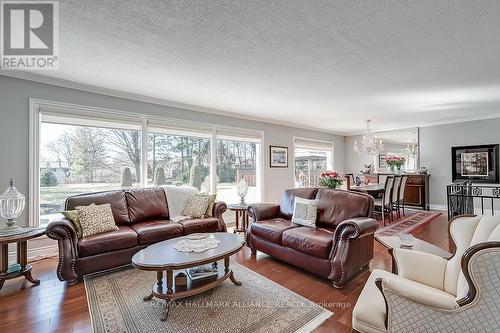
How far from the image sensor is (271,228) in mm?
3119

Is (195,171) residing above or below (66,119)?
below

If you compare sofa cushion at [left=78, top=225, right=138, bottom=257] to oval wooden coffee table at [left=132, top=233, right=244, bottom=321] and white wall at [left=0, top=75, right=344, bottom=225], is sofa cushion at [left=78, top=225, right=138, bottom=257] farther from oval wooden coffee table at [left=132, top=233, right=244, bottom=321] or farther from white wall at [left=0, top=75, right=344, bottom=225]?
white wall at [left=0, top=75, right=344, bottom=225]

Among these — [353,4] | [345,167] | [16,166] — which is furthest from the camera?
[345,167]

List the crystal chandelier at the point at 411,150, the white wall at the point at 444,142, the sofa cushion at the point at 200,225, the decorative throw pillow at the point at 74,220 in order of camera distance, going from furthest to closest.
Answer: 1. the crystal chandelier at the point at 411,150
2. the white wall at the point at 444,142
3. the sofa cushion at the point at 200,225
4. the decorative throw pillow at the point at 74,220

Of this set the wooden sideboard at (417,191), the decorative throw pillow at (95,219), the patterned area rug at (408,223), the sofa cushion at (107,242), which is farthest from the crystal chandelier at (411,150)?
the decorative throw pillow at (95,219)

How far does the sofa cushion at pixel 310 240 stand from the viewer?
8.21 ft

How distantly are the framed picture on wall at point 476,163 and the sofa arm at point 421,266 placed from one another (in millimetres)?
5971

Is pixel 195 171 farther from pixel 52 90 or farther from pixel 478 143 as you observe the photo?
pixel 478 143

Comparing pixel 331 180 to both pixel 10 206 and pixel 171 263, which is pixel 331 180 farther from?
pixel 10 206

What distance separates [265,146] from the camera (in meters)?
5.95

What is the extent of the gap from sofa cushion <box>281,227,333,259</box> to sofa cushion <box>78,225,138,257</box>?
1860mm

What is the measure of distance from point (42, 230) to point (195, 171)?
2.55 meters

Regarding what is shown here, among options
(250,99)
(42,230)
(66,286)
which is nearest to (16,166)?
(42,230)

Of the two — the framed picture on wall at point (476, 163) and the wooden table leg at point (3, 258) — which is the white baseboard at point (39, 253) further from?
the framed picture on wall at point (476, 163)
